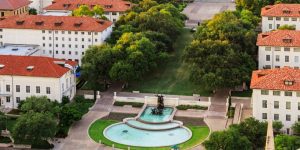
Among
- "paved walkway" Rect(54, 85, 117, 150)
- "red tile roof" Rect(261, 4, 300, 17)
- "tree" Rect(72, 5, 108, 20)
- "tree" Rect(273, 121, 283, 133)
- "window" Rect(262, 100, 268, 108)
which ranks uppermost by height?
"red tile roof" Rect(261, 4, 300, 17)

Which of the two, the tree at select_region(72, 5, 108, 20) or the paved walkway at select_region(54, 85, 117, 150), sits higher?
the tree at select_region(72, 5, 108, 20)

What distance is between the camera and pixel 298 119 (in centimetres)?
9300

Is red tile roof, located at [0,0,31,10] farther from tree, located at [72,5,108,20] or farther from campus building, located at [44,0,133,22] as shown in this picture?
tree, located at [72,5,108,20]

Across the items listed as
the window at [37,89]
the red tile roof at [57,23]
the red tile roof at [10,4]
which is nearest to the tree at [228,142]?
the window at [37,89]

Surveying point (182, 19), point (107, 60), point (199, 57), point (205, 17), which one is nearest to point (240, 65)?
point (199, 57)

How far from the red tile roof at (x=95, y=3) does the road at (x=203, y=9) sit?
18.0 m

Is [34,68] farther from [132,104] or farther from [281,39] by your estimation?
[281,39]

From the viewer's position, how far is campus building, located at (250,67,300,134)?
9275 cm

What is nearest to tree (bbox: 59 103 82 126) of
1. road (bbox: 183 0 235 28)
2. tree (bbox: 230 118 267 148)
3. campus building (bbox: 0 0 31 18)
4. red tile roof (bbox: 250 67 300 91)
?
tree (bbox: 230 118 267 148)

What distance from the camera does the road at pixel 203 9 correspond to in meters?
166

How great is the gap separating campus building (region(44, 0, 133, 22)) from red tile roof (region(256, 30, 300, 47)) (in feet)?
Result: 148

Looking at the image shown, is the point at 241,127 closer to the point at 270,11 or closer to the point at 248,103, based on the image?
the point at 248,103

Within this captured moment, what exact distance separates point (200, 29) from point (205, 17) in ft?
140

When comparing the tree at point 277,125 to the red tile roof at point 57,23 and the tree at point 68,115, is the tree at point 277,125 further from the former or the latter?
the red tile roof at point 57,23
